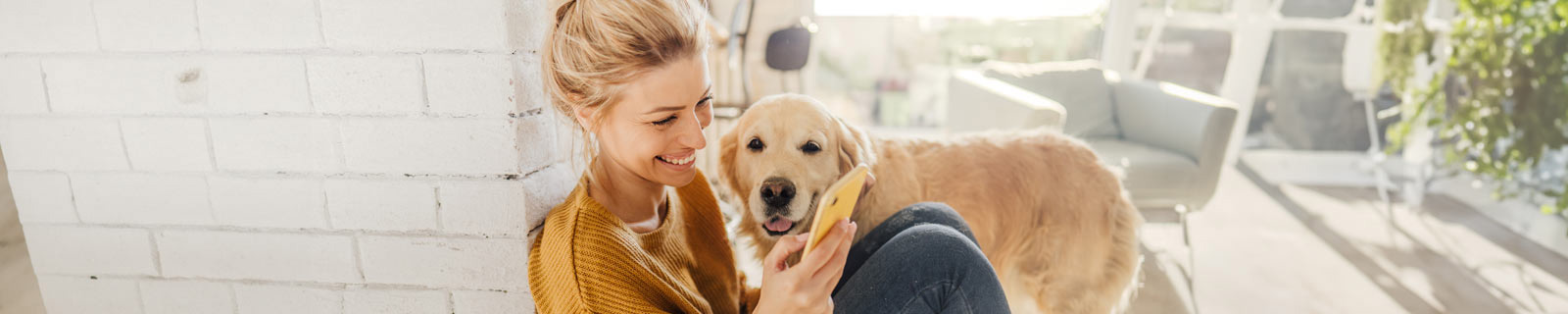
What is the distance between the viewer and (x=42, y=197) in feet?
3.21

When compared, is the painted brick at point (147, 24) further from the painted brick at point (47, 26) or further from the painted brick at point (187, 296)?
the painted brick at point (187, 296)

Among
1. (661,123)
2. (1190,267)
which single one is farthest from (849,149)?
(1190,267)

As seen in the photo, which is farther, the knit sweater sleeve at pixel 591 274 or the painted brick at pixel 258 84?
the painted brick at pixel 258 84

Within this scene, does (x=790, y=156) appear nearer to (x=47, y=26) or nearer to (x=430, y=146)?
(x=430, y=146)

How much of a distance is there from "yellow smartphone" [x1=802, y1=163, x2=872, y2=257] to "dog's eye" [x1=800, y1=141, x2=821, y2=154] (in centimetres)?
41

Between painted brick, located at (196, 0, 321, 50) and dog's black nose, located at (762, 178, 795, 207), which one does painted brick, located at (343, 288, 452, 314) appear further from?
dog's black nose, located at (762, 178, 795, 207)

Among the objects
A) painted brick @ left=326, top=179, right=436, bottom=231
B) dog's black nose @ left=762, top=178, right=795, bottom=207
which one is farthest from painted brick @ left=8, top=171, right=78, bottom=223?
dog's black nose @ left=762, top=178, right=795, bottom=207

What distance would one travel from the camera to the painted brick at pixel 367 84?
2.88ft

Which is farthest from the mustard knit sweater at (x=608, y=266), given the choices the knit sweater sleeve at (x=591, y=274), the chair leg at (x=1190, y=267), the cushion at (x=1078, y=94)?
the cushion at (x=1078, y=94)

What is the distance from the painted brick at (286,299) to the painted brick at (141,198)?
119mm

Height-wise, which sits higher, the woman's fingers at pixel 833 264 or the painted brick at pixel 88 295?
the woman's fingers at pixel 833 264

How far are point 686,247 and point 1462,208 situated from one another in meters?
3.96

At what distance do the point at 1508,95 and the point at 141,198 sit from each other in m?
4.32

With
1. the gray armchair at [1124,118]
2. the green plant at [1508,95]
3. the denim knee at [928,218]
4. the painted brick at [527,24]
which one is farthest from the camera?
the green plant at [1508,95]
